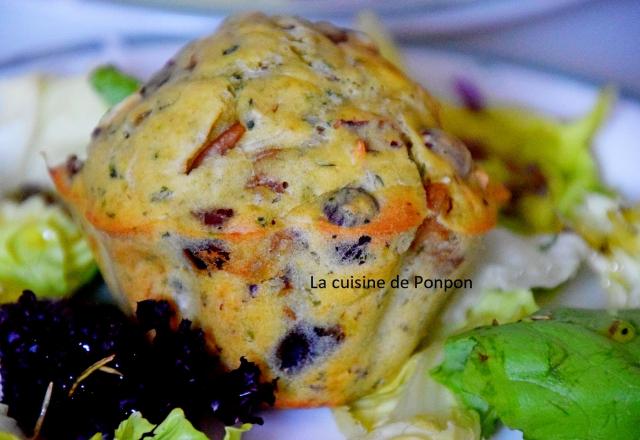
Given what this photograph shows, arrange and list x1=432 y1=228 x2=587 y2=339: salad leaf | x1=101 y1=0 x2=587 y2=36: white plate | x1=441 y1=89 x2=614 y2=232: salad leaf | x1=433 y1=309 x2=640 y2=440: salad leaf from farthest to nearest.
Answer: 1. x1=101 y1=0 x2=587 y2=36: white plate
2. x1=441 y1=89 x2=614 y2=232: salad leaf
3. x1=432 y1=228 x2=587 y2=339: salad leaf
4. x1=433 y1=309 x2=640 y2=440: salad leaf

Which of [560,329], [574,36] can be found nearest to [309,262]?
[560,329]

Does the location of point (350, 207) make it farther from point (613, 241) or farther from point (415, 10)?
point (415, 10)

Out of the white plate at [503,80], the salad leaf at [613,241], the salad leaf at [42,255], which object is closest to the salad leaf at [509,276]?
the salad leaf at [613,241]

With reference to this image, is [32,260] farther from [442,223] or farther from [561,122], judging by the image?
[561,122]

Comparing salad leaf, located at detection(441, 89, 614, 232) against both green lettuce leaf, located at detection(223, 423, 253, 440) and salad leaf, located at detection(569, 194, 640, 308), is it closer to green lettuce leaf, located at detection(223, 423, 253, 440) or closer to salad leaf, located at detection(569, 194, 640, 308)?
salad leaf, located at detection(569, 194, 640, 308)

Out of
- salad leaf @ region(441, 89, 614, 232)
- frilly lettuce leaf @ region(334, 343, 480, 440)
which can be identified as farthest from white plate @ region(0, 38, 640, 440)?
frilly lettuce leaf @ region(334, 343, 480, 440)

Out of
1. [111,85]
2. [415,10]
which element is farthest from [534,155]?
[111,85]
